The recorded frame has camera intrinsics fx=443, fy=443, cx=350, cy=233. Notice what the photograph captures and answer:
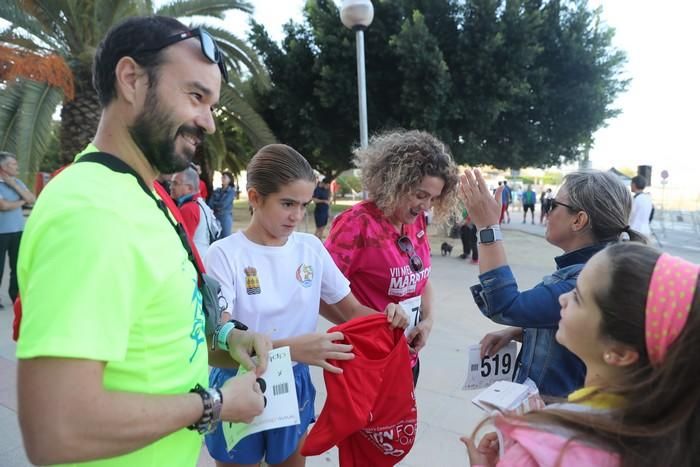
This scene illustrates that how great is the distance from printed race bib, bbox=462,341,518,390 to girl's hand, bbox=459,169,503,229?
658mm

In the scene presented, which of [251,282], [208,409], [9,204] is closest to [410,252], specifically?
[251,282]

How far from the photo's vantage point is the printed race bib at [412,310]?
2133 mm

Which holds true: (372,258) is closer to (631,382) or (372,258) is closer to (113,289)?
(631,382)

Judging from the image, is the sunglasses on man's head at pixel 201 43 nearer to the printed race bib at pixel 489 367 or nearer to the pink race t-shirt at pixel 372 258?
the pink race t-shirt at pixel 372 258

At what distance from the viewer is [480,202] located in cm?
190

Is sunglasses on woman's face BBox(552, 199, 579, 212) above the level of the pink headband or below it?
above

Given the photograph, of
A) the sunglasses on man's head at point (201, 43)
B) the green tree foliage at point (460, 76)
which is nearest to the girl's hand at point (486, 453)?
the sunglasses on man's head at point (201, 43)

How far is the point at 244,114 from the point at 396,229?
859cm

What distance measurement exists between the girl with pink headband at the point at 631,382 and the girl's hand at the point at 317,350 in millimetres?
670

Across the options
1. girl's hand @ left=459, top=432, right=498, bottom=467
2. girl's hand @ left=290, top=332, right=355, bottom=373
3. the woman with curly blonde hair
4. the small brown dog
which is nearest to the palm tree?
the small brown dog

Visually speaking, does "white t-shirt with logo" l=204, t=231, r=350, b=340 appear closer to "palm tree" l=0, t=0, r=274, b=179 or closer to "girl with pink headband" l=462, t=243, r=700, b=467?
"girl with pink headband" l=462, t=243, r=700, b=467

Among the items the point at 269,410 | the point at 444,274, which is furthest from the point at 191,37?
the point at 444,274

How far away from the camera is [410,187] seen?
2.23m

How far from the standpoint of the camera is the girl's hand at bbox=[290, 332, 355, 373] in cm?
159
